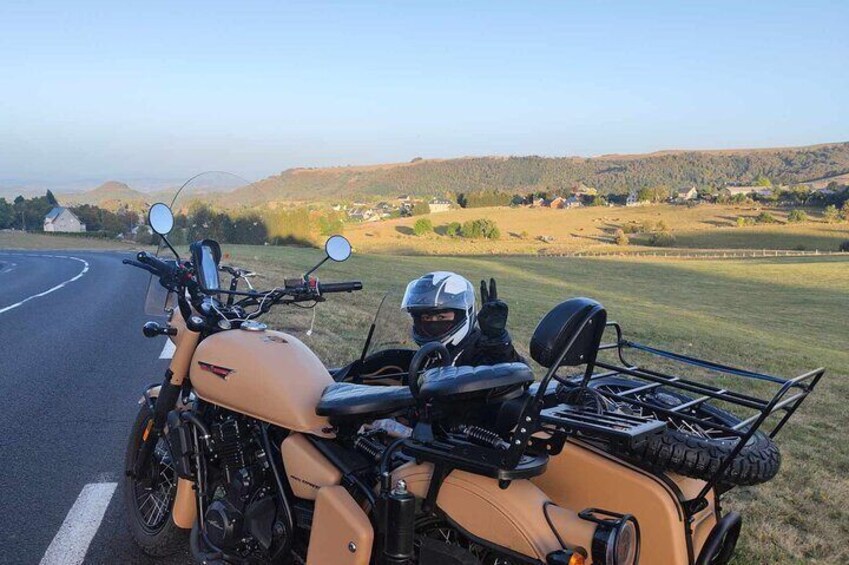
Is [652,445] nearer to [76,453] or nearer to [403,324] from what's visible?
[403,324]

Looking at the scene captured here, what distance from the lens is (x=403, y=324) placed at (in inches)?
153

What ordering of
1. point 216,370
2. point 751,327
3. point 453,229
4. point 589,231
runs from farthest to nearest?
point 453,229 → point 589,231 → point 751,327 → point 216,370

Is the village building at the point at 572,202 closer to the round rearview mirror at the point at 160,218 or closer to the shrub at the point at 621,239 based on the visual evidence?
the shrub at the point at 621,239

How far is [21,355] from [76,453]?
4.54 meters

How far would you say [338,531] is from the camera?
8.75 ft

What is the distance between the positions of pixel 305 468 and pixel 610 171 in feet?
569

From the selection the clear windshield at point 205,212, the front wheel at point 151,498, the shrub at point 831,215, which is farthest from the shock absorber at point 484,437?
the shrub at point 831,215

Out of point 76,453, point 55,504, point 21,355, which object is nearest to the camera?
point 55,504

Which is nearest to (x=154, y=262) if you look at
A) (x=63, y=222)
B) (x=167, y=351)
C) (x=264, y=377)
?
(x=264, y=377)

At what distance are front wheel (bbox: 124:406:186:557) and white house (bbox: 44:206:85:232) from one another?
275 feet

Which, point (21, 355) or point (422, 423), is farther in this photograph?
point (21, 355)

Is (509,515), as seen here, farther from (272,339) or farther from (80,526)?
(80,526)

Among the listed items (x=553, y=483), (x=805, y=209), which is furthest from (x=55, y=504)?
(x=805, y=209)

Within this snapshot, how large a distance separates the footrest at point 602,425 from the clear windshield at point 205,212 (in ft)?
8.83
